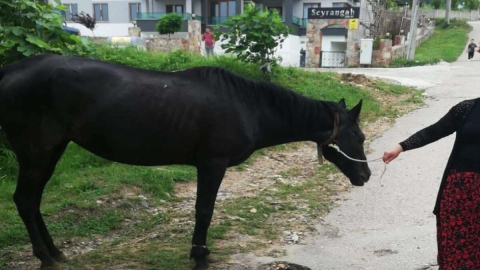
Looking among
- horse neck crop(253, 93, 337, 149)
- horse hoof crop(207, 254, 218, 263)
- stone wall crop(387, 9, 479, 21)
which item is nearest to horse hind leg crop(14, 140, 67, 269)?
horse hoof crop(207, 254, 218, 263)

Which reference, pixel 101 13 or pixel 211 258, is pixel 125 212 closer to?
pixel 211 258

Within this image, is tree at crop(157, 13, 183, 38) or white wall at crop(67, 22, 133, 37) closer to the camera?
tree at crop(157, 13, 183, 38)

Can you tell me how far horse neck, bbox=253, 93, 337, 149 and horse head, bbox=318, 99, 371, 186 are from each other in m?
0.07

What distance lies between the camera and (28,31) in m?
5.41

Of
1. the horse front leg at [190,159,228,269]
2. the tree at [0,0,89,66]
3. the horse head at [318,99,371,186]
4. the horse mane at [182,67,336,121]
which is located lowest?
the horse front leg at [190,159,228,269]

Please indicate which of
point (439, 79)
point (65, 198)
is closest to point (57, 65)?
point (65, 198)

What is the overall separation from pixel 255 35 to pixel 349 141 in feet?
22.6

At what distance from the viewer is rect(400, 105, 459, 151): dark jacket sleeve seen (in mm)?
3605

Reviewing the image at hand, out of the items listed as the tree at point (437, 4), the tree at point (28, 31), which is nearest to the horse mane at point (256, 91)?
the tree at point (28, 31)

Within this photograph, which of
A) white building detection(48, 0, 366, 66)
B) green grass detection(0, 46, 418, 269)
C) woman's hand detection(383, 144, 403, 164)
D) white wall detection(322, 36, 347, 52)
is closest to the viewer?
woman's hand detection(383, 144, 403, 164)

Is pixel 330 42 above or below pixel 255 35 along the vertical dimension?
below

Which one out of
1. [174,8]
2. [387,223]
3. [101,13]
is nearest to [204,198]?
[387,223]

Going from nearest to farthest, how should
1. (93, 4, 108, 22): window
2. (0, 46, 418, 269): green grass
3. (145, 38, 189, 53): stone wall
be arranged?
(0, 46, 418, 269): green grass < (145, 38, 189, 53): stone wall < (93, 4, 108, 22): window

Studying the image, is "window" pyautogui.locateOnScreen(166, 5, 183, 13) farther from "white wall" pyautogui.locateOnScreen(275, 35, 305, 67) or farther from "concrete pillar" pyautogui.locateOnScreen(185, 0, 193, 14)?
"white wall" pyautogui.locateOnScreen(275, 35, 305, 67)
